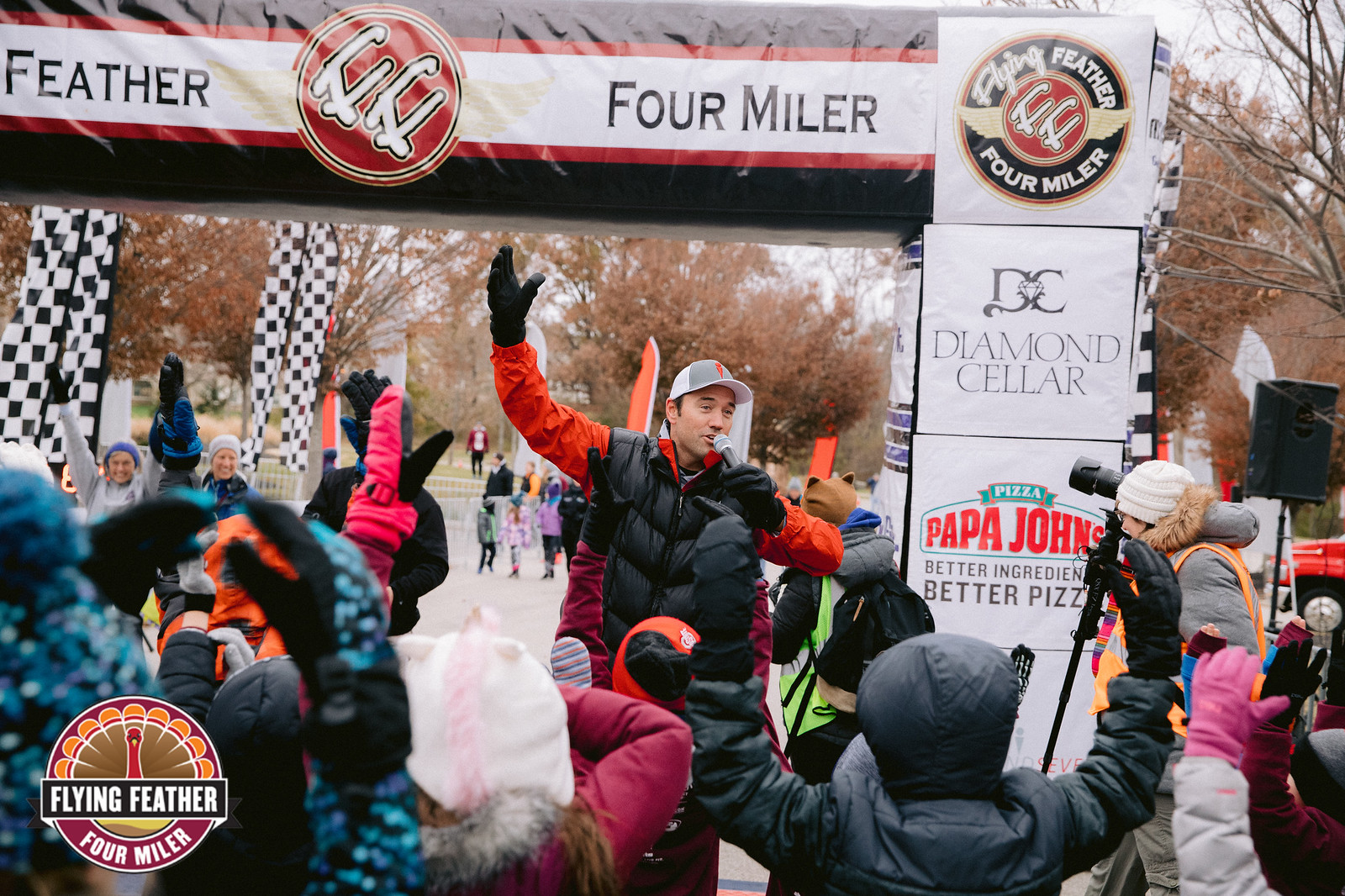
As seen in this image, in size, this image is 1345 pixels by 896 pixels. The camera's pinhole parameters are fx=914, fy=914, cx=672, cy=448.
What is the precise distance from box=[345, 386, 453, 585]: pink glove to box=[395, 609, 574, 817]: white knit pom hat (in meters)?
0.29

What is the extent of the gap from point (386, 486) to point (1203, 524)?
2.73 m

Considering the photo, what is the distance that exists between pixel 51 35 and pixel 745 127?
3.55 meters

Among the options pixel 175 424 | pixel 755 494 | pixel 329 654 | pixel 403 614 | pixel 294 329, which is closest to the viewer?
pixel 329 654

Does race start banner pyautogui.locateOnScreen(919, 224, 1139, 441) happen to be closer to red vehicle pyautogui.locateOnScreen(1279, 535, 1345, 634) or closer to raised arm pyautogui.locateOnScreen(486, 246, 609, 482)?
raised arm pyautogui.locateOnScreen(486, 246, 609, 482)

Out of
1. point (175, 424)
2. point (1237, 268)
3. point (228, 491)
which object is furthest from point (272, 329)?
point (1237, 268)

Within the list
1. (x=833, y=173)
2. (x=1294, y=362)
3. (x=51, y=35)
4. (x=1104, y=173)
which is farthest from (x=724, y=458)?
(x=1294, y=362)

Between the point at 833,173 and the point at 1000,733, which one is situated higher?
the point at 833,173

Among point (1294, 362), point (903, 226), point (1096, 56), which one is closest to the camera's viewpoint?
point (1096, 56)

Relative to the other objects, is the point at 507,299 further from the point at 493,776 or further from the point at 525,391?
the point at 493,776

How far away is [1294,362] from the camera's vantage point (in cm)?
1741

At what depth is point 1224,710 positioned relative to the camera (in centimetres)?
149

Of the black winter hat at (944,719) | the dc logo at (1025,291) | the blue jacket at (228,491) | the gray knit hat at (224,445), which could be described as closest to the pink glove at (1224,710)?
the black winter hat at (944,719)

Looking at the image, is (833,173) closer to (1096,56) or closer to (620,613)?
(1096,56)

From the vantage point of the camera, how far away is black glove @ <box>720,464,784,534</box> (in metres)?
2.61
